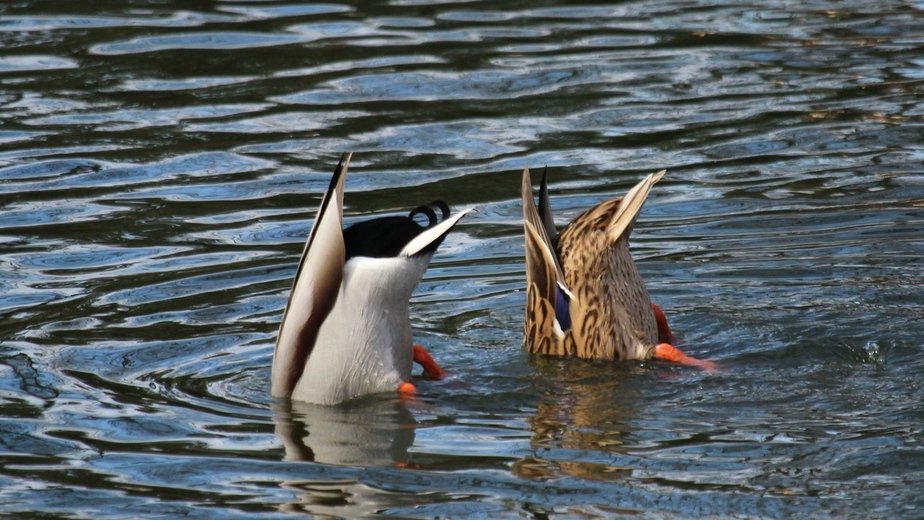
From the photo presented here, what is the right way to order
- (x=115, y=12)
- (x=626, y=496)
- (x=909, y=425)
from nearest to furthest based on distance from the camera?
(x=626, y=496) < (x=909, y=425) < (x=115, y=12)

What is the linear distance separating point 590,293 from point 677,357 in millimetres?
530

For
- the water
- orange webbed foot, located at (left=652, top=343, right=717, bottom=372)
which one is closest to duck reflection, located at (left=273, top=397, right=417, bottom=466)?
the water

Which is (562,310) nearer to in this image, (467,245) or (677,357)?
(677,357)

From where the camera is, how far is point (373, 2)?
15266 mm

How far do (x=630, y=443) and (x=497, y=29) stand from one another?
874cm

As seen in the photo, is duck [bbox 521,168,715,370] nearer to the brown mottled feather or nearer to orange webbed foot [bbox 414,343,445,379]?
the brown mottled feather

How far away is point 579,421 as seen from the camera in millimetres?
6652

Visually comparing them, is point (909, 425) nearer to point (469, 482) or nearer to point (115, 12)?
point (469, 482)

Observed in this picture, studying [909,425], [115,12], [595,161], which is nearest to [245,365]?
[909,425]

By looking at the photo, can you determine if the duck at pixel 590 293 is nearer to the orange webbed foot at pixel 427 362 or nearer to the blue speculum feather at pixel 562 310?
the blue speculum feather at pixel 562 310

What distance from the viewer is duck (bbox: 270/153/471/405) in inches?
265

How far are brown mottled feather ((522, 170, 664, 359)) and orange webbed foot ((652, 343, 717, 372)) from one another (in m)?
0.09

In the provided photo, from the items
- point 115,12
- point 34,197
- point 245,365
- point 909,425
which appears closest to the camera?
point 909,425

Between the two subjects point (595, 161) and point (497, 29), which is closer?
point (595, 161)
